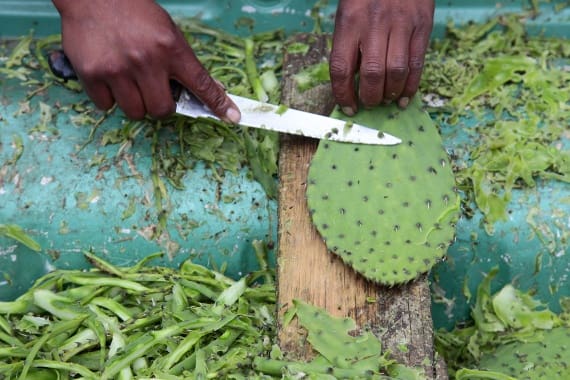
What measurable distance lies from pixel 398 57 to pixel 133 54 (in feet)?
1.60

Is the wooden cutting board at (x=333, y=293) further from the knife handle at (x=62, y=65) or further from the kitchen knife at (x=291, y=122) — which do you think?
the knife handle at (x=62, y=65)

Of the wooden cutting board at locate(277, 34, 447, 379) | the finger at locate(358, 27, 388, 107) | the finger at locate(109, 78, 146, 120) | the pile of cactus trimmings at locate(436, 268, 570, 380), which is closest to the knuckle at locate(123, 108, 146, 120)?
the finger at locate(109, 78, 146, 120)

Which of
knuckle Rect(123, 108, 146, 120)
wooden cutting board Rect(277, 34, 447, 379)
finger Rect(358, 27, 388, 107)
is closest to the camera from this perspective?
wooden cutting board Rect(277, 34, 447, 379)

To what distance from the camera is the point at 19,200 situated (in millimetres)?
1577

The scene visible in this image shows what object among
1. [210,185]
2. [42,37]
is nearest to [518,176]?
[210,185]

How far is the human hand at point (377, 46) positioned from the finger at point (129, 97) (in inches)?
14.9

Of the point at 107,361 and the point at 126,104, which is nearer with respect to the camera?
the point at 107,361

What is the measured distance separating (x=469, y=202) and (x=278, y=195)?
40cm

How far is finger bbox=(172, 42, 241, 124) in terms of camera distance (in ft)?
4.65

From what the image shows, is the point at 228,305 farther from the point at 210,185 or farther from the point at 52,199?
the point at 52,199

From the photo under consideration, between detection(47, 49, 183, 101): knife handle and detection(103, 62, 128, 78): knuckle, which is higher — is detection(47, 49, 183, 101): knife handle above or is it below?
below

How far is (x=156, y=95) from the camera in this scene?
1448 millimetres

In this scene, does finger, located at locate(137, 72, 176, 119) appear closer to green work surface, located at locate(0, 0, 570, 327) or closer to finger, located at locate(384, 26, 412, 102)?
green work surface, located at locate(0, 0, 570, 327)

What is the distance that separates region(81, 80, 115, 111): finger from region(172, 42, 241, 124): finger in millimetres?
148
